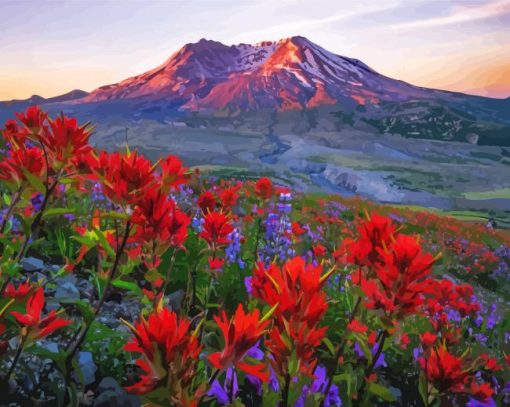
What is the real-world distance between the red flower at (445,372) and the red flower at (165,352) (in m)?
1.04

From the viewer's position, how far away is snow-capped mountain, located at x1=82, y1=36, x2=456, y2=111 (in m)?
143

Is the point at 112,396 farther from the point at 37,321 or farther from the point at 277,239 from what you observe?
the point at 277,239

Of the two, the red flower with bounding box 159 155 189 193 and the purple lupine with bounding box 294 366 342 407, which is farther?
the purple lupine with bounding box 294 366 342 407

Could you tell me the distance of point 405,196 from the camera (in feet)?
150

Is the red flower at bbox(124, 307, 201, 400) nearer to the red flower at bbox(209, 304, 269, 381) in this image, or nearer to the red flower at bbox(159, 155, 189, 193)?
the red flower at bbox(209, 304, 269, 381)

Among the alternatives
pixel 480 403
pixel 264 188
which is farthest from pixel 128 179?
pixel 264 188

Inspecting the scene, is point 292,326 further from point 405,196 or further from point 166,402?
point 405,196

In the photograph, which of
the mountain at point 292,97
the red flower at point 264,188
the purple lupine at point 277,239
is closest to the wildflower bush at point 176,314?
the red flower at point 264,188

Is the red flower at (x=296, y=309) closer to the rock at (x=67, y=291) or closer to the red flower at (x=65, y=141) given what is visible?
the red flower at (x=65, y=141)

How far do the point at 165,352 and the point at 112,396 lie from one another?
132 cm

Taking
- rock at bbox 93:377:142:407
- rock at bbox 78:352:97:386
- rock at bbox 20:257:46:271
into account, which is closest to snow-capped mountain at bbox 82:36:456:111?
rock at bbox 20:257:46:271

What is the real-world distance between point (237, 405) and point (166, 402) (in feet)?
0.82

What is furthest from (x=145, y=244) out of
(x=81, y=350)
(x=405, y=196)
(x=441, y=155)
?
(x=441, y=155)

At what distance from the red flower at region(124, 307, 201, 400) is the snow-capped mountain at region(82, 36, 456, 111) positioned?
446ft
